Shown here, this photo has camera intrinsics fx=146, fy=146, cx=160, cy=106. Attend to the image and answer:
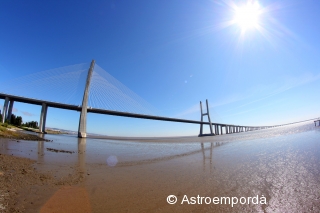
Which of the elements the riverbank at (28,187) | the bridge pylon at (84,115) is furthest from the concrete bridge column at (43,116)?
the riverbank at (28,187)

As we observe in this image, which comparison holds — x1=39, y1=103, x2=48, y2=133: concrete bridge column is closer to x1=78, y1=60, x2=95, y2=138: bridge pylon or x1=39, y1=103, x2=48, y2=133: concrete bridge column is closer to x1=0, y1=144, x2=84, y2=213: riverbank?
x1=78, y1=60, x2=95, y2=138: bridge pylon

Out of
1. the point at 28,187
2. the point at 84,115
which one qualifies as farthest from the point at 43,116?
the point at 28,187

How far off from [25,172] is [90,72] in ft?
123

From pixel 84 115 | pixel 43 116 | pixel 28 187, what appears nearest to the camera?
pixel 28 187

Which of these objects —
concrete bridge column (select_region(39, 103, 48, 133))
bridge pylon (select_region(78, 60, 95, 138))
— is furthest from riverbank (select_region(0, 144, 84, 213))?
concrete bridge column (select_region(39, 103, 48, 133))

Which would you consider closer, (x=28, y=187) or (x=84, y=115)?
(x=28, y=187)

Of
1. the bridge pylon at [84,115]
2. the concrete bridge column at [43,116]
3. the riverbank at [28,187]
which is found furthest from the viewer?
the concrete bridge column at [43,116]

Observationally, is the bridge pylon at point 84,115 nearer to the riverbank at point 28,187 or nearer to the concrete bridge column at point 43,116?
the concrete bridge column at point 43,116

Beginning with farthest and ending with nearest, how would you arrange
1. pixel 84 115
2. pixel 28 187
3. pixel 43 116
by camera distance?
pixel 43 116 → pixel 84 115 → pixel 28 187

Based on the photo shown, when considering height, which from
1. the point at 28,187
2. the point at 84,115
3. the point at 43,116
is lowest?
the point at 28,187

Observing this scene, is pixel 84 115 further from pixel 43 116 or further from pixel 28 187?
pixel 28 187

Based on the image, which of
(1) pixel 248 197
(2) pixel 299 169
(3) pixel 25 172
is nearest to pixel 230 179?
(1) pixel 248 197

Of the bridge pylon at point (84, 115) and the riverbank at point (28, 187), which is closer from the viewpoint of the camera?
the riverbank at point (28, 187)

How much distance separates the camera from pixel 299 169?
471 centimetres
